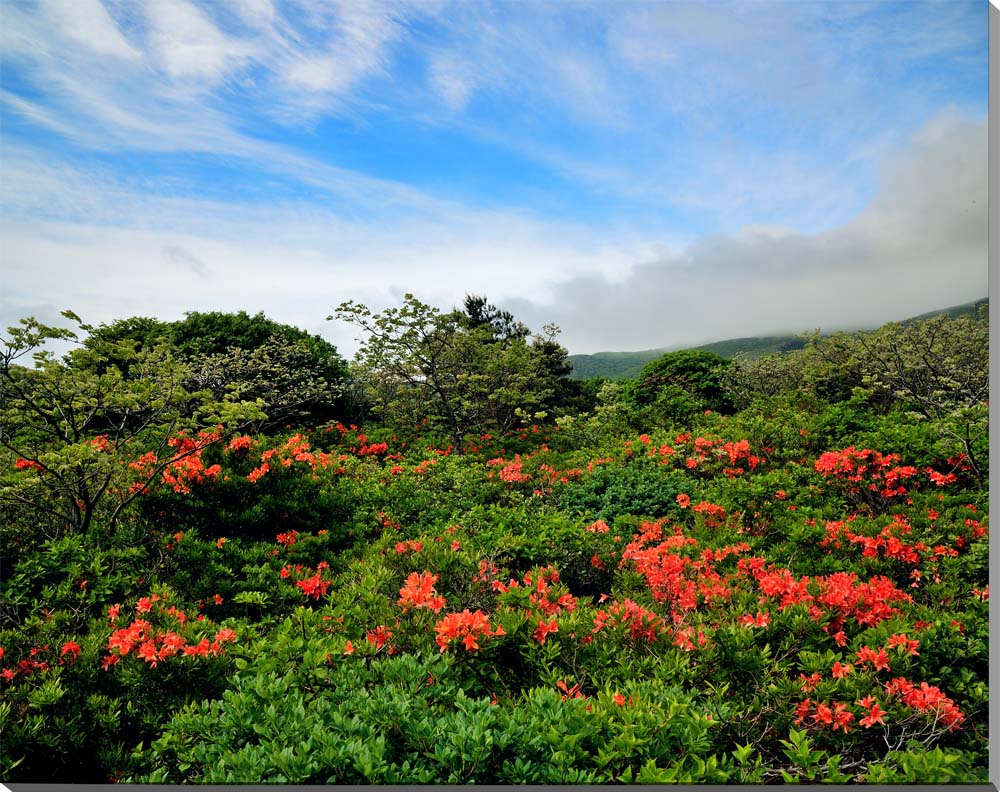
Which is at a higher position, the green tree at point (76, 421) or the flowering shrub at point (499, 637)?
the green tree at point (76, 421)

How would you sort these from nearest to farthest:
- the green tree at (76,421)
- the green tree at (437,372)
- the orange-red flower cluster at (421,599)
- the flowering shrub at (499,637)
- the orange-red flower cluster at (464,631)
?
the flowering shrub at (499,637), the orange-red flower cluster at (464,631), the orange-red flower cluster at (421,599), the green tree at (76,421), the green tree at (437,372)

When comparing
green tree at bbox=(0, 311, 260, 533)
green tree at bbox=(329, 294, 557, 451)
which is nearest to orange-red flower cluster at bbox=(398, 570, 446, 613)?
green tree at bbox=(0, 311, 260, 533)

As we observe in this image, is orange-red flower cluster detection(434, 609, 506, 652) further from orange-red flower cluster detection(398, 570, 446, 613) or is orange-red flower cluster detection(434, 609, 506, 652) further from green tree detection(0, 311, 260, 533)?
green tree detection(0, 311, 260, 533)

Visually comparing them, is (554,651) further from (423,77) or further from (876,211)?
(876,211)

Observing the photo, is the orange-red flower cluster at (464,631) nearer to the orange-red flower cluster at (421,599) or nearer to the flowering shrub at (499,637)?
the flowering shrub at (499,637)

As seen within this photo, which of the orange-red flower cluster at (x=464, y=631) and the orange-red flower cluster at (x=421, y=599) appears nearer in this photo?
the orange-red flower cluster at (x=464, y=631)

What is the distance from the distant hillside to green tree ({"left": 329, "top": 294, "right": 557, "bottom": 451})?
2735 millimetres

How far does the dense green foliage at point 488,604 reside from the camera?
1841mm

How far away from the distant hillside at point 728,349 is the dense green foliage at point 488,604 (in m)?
0.77

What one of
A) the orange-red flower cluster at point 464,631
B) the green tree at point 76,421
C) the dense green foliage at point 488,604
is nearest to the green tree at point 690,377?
the dense green foliage at point 488,604

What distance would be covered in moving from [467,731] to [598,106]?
398 centimetres

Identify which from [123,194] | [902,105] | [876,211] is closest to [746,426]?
[876,211]

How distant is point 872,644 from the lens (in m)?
2.47

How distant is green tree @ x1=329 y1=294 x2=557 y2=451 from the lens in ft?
26.4
